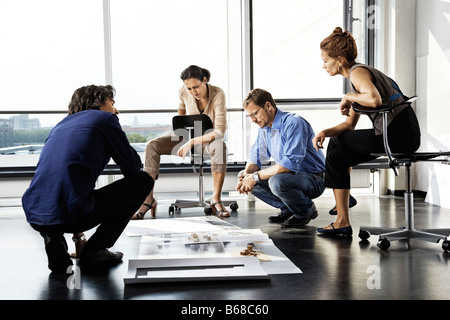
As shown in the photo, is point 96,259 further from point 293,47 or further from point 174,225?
point 293,47

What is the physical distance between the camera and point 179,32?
518cm

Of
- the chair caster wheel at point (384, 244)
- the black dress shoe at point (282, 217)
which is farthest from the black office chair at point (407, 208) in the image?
the black dress shoe at point (282, 217)

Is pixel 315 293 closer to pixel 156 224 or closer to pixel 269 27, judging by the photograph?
pixel 156 224

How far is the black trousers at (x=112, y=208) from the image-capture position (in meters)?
2.08

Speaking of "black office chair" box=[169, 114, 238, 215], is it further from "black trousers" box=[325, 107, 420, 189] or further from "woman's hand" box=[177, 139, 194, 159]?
"black trousers" box=[325, 107, 420, 189]

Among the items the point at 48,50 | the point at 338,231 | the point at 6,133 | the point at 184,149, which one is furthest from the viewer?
the point at 48,50

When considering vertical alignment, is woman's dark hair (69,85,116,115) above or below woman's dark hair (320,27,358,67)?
below

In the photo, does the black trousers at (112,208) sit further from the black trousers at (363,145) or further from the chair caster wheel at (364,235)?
the chair caster wheel at (364,235)

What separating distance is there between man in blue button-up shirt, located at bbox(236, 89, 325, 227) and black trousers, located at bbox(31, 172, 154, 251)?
93 centimetres

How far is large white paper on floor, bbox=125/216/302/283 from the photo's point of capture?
2023 millimetres

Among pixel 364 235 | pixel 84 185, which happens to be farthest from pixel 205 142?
pixel 84 185

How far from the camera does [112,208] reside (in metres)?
2.12

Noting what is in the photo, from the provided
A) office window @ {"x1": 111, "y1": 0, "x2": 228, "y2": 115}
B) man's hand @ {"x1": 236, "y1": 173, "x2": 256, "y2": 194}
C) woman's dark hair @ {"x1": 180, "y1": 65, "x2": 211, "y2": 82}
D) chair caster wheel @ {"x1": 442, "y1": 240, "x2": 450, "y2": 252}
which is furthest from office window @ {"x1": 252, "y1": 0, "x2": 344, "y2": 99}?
chair caster wheel @ {"x1": 442, "y1": 240, "x2": 450, "y2": 252}

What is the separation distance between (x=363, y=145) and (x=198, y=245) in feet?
3.33
